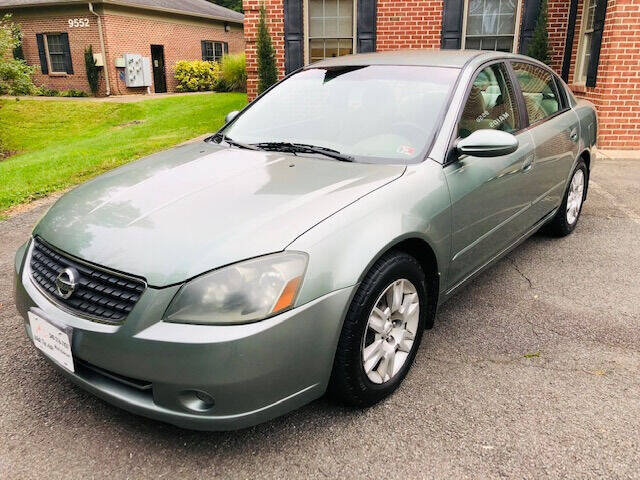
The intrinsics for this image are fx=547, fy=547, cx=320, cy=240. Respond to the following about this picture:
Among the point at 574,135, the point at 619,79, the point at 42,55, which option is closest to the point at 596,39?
the point at 619,79

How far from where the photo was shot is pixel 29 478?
6.80 feet

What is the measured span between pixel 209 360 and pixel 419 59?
2373 millimetres

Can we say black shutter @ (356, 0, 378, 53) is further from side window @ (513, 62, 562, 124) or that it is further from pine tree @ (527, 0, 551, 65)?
side window @ (513, 62, 562, 124)

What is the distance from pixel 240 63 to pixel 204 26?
7391mm

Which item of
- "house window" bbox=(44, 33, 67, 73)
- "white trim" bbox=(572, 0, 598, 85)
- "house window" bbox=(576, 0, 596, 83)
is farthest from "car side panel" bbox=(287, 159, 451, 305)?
"house window" bbox=(44, 33, 67, 73)

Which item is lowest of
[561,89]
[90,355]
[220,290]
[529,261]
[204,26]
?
[529,261]

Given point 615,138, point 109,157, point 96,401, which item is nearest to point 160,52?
point 109,157

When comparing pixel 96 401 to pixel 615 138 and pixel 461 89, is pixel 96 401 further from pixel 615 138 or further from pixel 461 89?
pixel 615 138

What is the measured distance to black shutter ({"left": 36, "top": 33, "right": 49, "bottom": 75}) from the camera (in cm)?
2209

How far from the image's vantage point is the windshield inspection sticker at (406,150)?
2.79 meters

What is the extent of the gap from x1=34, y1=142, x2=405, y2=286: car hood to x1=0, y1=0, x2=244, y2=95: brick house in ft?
66.7

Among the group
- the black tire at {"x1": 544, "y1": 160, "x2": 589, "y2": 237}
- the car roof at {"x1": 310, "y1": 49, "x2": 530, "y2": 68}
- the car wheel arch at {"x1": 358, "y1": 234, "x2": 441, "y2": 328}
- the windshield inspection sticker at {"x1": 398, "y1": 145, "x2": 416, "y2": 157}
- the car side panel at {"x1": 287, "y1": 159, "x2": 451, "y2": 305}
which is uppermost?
the car roof at {"x1": 310, "y1": 49, "x2": 530, "y2": 68}

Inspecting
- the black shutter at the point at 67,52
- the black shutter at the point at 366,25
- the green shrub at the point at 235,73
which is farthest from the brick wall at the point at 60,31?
the black shutter at the point at 366,25

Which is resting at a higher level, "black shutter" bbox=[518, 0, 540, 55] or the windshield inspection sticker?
"black shutter" bbox=[518, 0, 540, 55]
